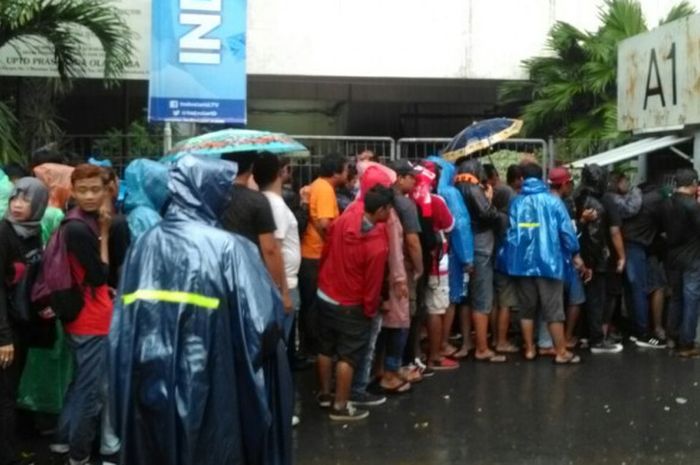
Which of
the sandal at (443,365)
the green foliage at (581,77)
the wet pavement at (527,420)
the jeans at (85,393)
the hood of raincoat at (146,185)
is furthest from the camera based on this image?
the green foliage at (581,77)

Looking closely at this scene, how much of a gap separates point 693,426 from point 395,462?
2.40 metres

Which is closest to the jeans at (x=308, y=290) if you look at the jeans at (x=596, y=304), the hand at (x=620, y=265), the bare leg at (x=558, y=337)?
the bare leg at (x=558, y=337)

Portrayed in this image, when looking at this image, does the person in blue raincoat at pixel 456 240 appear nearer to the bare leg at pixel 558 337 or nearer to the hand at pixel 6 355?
the bare leg at pixel 558 337

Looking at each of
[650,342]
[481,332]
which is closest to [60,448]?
[481,332]

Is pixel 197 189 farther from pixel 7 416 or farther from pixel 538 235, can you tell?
pixel 538 235

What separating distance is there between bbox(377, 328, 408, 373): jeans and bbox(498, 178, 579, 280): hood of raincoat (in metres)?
1.61

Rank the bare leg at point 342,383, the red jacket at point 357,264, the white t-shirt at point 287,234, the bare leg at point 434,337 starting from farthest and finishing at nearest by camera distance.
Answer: the bare leg at point 434,337 → the bare leg at point 342,383 → the red jacket at point 357,264 → the white t-shirt at point 287,234

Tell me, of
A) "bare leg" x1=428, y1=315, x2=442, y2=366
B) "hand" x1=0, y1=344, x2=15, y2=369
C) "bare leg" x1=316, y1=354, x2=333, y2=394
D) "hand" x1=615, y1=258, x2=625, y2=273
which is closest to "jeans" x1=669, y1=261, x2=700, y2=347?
"hand" x1=615, y1=258, x2=625, y2=273

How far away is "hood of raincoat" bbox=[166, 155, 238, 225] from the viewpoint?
382 cm

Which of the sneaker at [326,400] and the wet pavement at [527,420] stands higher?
the sneaker at [326,400]

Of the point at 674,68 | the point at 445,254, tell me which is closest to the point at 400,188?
the point at 445,254

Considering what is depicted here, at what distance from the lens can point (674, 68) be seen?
1032cm

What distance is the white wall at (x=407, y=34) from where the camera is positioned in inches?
589

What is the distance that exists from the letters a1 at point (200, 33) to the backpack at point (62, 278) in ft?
16.1
